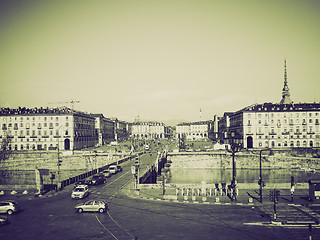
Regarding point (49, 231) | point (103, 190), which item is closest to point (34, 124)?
point (103, 190)

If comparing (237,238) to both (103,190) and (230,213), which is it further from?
(103,190)

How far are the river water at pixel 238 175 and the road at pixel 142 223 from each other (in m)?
48.9

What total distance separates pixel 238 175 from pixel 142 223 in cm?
6872

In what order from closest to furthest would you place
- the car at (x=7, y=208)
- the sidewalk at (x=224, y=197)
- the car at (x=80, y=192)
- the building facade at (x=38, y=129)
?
the car at (x=7, y=208)
the sidewalk at (x=224, y=197)
the car at (x=80, y=192)
the building facade at (x=38, y=129)

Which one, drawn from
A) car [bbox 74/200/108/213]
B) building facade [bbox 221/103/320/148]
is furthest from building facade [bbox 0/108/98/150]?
car [bbox 74/200/108/213]

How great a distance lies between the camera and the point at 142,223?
28953mm

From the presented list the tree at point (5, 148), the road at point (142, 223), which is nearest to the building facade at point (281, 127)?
the tree at point (5, 148)

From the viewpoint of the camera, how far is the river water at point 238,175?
8556 cm

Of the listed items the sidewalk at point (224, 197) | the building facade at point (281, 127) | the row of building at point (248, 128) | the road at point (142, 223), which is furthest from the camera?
the row of building at point (248, 128)

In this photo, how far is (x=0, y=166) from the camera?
10644cm

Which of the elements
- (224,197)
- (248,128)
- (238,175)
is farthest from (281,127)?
(224,197)

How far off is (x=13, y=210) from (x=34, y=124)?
100 metres

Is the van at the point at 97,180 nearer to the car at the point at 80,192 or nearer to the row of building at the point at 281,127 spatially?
the car at the point at 80,192

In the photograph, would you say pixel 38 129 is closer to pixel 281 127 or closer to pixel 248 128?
pixel 248 128
